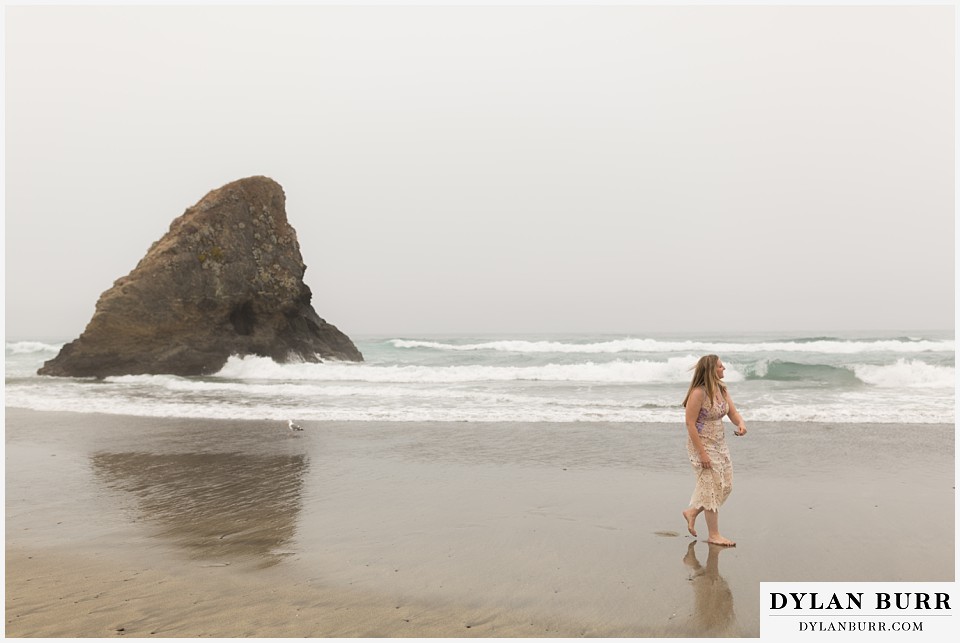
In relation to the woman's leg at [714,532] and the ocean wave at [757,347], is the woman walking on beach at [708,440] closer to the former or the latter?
the woman's leg at [714,532]

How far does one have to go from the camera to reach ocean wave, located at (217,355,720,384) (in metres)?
25.9

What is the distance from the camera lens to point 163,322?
88.6 feet

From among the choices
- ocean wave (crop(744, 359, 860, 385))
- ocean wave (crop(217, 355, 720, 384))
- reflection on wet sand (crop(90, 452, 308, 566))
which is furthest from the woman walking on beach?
ocean wave (crop(744, 359, 860, 385))

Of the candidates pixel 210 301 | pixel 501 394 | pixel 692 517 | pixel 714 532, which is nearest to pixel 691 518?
pixel 692 517

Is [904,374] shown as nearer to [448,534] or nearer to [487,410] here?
[487,410]

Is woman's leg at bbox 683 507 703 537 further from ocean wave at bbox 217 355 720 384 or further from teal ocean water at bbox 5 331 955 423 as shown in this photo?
ocean wave at bbox 217 355 720 384

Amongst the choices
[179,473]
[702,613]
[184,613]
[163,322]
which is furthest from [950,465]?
[163,322]

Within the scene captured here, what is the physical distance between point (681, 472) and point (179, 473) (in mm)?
7270

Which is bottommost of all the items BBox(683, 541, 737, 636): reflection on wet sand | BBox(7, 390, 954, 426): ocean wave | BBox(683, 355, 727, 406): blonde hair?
BBox(683, 541, 737, 636): reflection on wet sand

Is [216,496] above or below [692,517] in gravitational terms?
below

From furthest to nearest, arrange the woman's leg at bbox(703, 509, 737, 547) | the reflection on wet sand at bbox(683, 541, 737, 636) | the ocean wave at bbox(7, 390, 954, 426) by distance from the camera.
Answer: the ocean wave at bbox(7, 390, 954, 426)
the woman's leg at bbox(703, 509, 737, 547)
the reflection on wet sand at bbox(683, 541, 737, 636)

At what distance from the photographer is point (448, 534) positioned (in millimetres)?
5762

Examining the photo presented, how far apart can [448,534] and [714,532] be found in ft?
8.34

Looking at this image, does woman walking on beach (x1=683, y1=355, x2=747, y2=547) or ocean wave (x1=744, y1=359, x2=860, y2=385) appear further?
ocean wave (x1=744, y1=359, x2=860, y2=385)
